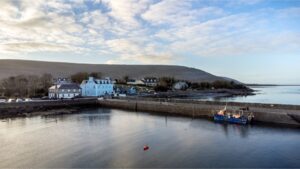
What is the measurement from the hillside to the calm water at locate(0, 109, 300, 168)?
119m

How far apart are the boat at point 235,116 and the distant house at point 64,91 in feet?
115

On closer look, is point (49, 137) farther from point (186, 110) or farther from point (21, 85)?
point (21, 85)

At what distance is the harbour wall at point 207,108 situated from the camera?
967 inches

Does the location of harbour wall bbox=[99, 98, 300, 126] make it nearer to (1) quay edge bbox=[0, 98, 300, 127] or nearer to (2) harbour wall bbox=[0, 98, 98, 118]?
(1) quay edge bbox=[0, 98, 300, 127]

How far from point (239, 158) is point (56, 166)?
10475 mm

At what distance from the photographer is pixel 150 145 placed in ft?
57.7

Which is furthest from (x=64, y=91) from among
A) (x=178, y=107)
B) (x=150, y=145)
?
(x=150, y=145)

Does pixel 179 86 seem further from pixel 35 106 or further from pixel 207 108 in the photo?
pixel 207 108

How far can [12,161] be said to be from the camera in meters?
14.4

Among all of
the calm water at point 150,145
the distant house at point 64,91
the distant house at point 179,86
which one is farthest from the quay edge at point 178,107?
the distant house at point 179,86

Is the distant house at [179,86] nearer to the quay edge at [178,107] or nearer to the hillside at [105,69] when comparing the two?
the quay edge at [178,107]

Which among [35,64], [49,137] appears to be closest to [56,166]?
[49,137]

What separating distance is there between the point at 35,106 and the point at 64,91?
12401 mm

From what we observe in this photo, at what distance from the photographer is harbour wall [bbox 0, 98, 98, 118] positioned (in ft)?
116
